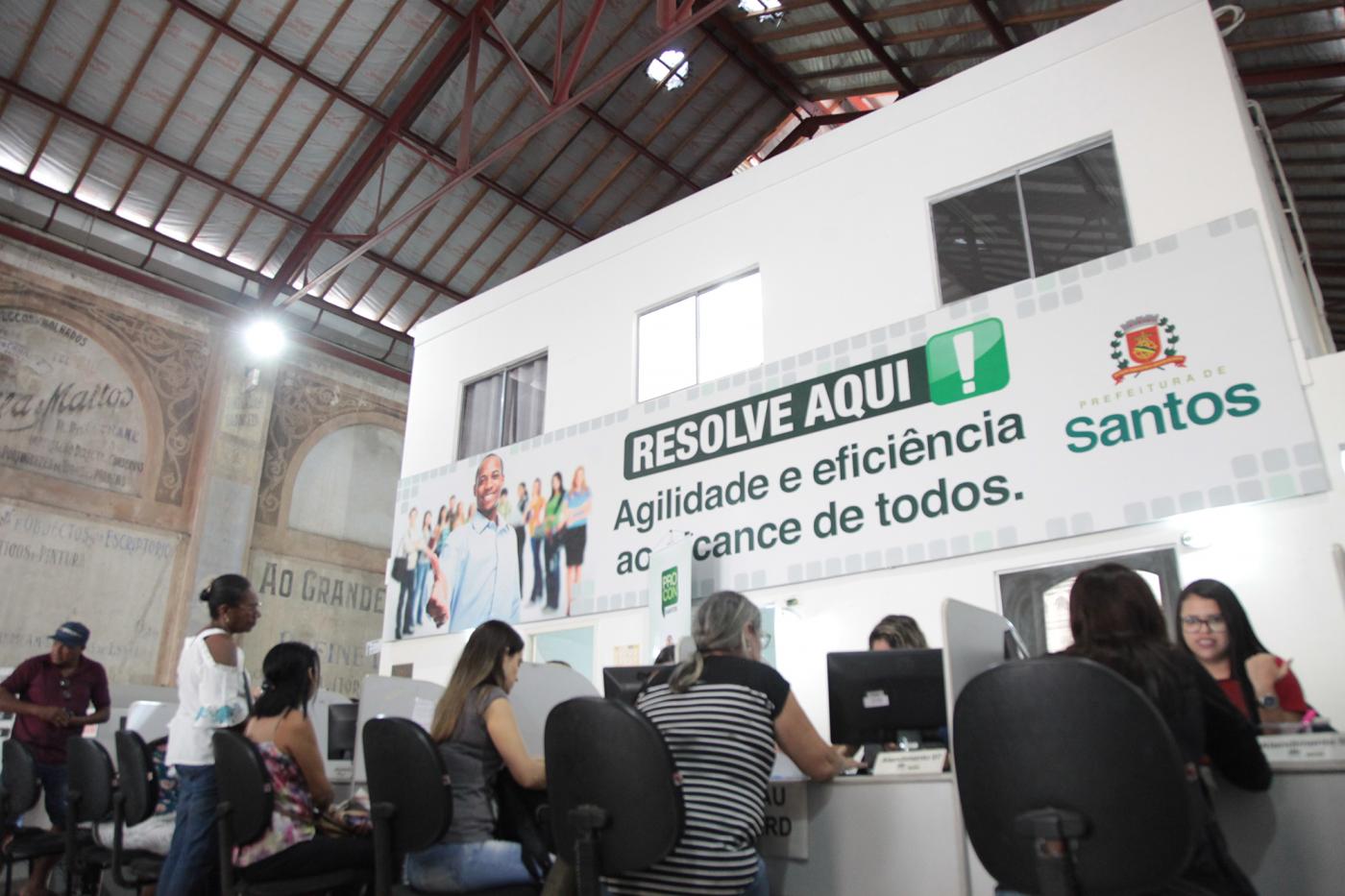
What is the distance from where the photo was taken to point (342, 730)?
192 inches

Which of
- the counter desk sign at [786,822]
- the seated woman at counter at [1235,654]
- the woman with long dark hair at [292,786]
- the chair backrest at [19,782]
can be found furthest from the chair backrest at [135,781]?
the seated woman at counter at [1235,654]

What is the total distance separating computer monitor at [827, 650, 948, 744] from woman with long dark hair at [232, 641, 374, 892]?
1443mm

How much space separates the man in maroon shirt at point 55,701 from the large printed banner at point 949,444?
2902 millimetres

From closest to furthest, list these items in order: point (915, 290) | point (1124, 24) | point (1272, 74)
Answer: point (1124, 24) < point (915, 290) < point (1272, 74)

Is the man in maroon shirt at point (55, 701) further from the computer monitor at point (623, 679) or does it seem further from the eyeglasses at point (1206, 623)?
the eyeglasses at point (1206, 623)

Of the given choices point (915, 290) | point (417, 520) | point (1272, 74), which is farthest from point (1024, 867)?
point (1272, 74)

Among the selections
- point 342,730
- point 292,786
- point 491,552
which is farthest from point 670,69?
point 292,786

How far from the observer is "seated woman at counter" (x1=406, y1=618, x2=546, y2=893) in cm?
232

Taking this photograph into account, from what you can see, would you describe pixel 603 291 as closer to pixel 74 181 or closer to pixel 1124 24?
pixel 1124 24

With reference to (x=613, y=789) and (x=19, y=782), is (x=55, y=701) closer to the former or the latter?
(x=19, y=782)

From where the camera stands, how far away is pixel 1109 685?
1503 millimetres

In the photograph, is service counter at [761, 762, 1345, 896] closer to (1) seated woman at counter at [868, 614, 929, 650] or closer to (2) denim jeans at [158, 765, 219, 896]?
(1) seated woman at counter at [868, 614, 929, 650]

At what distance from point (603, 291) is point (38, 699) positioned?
4.77 meters

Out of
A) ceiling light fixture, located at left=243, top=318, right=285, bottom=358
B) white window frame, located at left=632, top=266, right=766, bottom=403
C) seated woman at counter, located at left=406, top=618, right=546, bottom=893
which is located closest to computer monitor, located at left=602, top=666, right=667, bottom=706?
seated woman at counter, located at left=406, top=618, right=546, bottom=893
